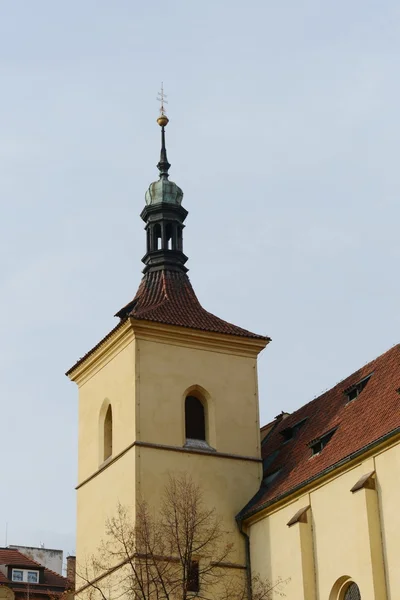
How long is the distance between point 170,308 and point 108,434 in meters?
4.18

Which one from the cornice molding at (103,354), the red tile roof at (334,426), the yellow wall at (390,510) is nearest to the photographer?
the yellow wall at (390,510)

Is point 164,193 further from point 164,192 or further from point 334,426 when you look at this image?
point 334,426

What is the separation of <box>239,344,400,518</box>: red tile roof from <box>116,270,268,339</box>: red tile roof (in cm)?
324

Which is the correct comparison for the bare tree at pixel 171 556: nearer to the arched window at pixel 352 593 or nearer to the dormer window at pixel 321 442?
the arched window at pixel 352 593

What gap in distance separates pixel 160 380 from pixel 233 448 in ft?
9.50

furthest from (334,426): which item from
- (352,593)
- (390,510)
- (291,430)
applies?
(390,510)

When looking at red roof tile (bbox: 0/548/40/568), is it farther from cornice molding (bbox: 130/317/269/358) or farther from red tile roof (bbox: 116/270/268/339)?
cornice molding (bbox: 130/317/269/358)

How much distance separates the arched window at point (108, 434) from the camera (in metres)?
39.2

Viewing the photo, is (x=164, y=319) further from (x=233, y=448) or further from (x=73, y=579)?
(x=73, y=579)

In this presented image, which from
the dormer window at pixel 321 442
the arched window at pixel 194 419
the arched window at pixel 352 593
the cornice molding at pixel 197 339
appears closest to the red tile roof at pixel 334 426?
the dormer window at pixel 321 442

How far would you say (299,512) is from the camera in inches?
1328

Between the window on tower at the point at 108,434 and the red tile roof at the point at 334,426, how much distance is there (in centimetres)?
462

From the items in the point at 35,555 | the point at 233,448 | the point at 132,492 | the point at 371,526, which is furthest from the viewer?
the point at 35,555

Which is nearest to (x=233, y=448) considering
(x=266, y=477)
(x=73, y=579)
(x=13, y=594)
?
(x=266, y=477)
